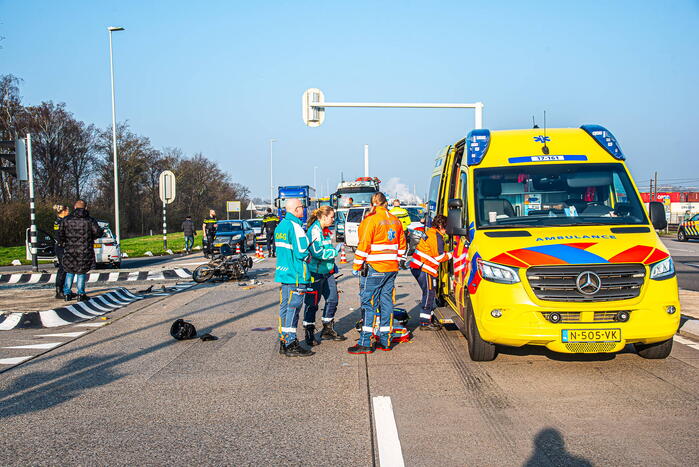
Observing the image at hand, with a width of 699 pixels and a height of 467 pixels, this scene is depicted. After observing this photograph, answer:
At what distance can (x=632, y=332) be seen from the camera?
630cm

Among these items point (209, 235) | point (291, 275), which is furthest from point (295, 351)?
point (209, 235)

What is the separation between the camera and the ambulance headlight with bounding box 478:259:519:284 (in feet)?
21.2

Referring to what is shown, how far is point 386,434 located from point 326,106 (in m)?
16.6

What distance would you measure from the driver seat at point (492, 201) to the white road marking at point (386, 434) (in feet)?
9.72

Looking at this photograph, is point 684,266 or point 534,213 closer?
point 534,213

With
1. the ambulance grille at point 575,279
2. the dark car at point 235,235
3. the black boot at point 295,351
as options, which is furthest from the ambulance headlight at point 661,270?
the dark car at point 235,235

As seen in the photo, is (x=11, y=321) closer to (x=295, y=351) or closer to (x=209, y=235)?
(x=295, y=351)

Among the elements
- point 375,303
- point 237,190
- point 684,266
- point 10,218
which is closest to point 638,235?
point 375,303

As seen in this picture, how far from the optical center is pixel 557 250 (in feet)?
21.2

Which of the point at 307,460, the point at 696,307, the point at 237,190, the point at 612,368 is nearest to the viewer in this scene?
the point at 307,460

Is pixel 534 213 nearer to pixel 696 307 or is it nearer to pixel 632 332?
pixel 632 332

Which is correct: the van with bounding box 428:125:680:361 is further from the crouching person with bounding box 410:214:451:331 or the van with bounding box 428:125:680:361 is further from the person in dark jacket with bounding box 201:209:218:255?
the person in dark jacket with bounding box 201:209:218:255

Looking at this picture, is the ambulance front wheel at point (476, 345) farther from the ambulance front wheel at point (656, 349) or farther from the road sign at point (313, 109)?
the road sign at point (313, 109)

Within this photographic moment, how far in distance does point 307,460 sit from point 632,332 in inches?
145
